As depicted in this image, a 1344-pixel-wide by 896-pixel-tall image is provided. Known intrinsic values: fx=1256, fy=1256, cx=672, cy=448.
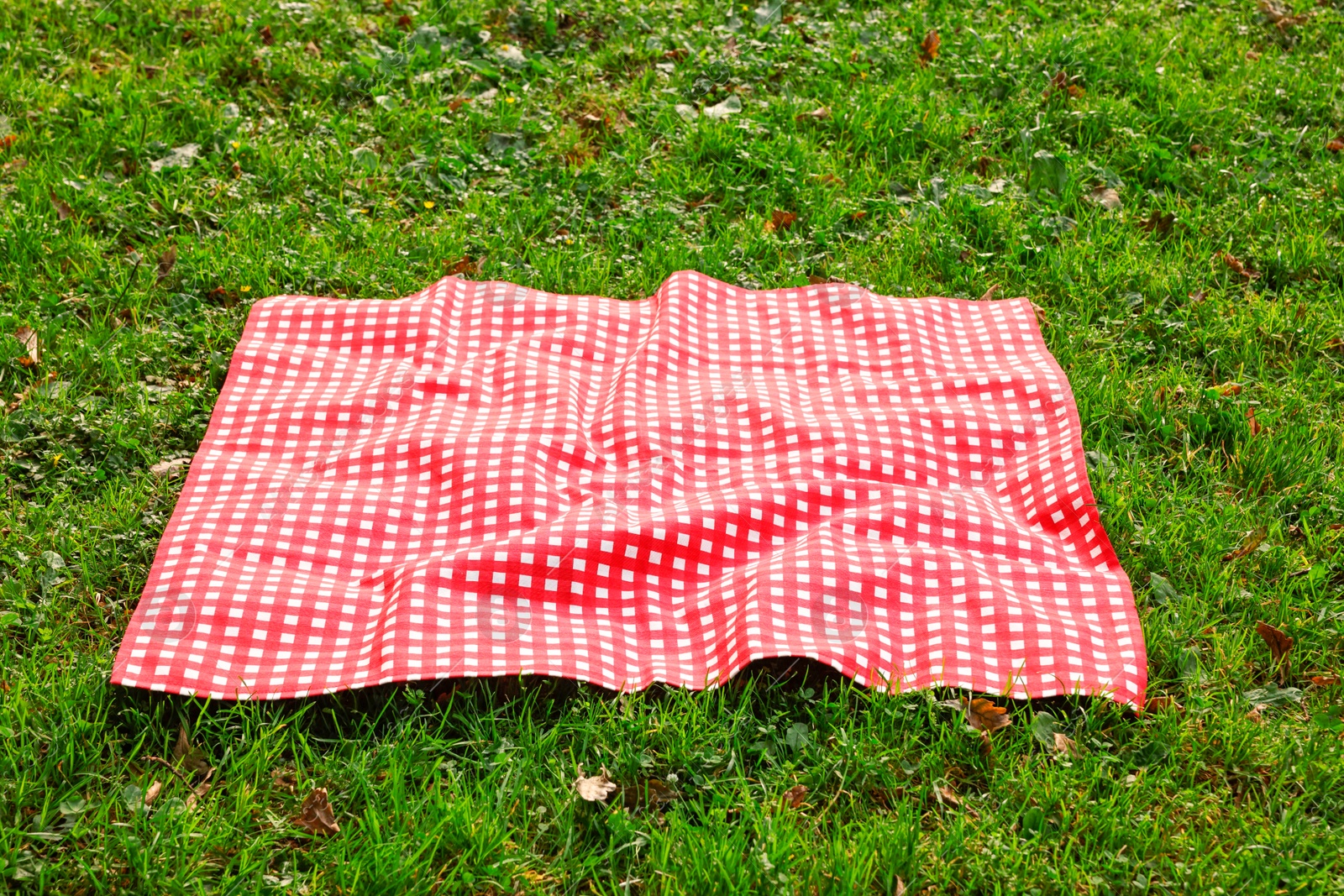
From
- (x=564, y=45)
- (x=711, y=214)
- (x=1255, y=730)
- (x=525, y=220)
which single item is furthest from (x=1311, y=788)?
(x=564, y=45)

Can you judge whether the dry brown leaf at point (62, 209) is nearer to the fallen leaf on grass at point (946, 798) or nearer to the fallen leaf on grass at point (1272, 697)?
the fallen leaf on grass at point (946, 798)

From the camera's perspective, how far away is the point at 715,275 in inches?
161

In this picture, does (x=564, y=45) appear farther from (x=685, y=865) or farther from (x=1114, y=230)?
(x=685, y=865)

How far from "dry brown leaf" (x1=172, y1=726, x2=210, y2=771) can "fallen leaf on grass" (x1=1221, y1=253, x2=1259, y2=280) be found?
344 cm

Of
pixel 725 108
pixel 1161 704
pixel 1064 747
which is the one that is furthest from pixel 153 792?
pixel 725 108

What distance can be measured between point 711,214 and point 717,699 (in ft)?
7.17

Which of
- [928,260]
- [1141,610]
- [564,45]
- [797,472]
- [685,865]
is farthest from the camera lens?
[564,45]

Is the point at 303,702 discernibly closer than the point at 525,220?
Yes

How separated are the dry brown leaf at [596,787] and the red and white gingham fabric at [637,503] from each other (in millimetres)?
219

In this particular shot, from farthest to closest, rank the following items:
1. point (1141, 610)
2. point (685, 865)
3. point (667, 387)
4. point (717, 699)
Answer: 1. point (667, 387)
2. point (1141, 610)
3. point (717, 699)
4. point (685, 865)

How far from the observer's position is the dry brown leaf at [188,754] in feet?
8.07

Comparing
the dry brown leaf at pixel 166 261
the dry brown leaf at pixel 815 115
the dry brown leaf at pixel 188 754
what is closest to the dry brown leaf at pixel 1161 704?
the dry brown leaf at pixel 188 754

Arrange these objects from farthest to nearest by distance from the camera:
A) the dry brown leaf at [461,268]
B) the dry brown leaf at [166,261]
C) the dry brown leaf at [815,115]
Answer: the dry brown leaf at [815,115] → the dry brown leaf at [461,268] → the dry brown leaf at [166,261]

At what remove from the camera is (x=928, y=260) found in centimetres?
421
